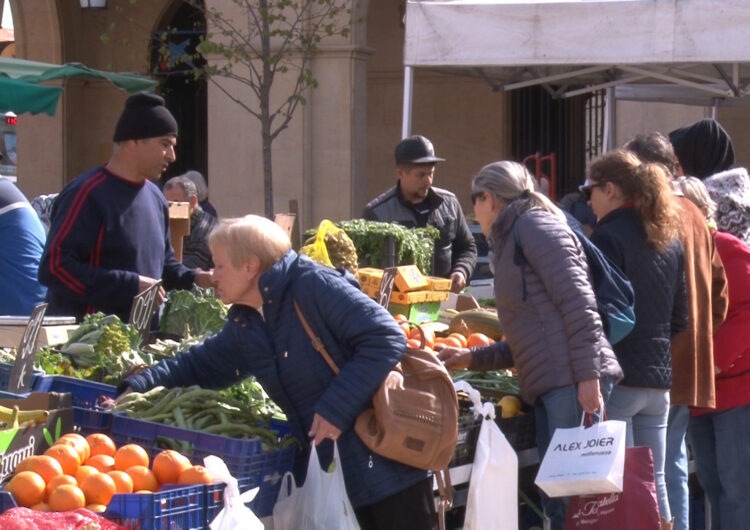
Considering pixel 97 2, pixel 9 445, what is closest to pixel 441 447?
pixel 9 445

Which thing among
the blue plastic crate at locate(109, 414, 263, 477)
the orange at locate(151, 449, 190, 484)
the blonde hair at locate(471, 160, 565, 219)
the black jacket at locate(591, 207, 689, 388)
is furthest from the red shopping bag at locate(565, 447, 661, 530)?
the orange at locate(151, 449, 190, 484)

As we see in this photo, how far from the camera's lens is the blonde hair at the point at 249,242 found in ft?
12.3

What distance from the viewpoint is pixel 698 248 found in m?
5.16

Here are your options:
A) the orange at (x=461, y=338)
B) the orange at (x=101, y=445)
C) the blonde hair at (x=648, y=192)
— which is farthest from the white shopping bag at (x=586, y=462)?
the orange at (x=101, y=445)

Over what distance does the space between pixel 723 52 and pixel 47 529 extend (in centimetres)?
557

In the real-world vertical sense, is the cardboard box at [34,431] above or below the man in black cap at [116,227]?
below

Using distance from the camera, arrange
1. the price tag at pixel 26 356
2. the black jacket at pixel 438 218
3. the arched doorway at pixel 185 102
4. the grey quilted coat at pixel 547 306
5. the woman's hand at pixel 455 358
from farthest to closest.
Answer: the arched doorway at pixel 185 102
the black jacket at pixel 438 218
the woman's hand at pixel 455 358
the grey quilted coat at pixel 547 306
the price tag at pixel 26 356

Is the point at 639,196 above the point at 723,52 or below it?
below

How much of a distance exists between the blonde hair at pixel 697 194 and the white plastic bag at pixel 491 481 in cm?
165

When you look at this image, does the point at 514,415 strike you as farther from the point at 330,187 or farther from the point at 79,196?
the point at 330,187

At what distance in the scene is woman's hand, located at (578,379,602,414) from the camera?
434 centimetres

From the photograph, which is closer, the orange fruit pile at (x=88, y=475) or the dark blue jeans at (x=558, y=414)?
the orange fruit pile at (x=88, y=475)

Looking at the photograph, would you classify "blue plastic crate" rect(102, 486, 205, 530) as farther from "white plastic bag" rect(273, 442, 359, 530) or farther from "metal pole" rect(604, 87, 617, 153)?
"metal pole" rect(604, 87, 617, 153)

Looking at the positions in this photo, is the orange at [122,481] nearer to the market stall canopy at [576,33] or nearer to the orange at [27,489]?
the orange at [27,489]
